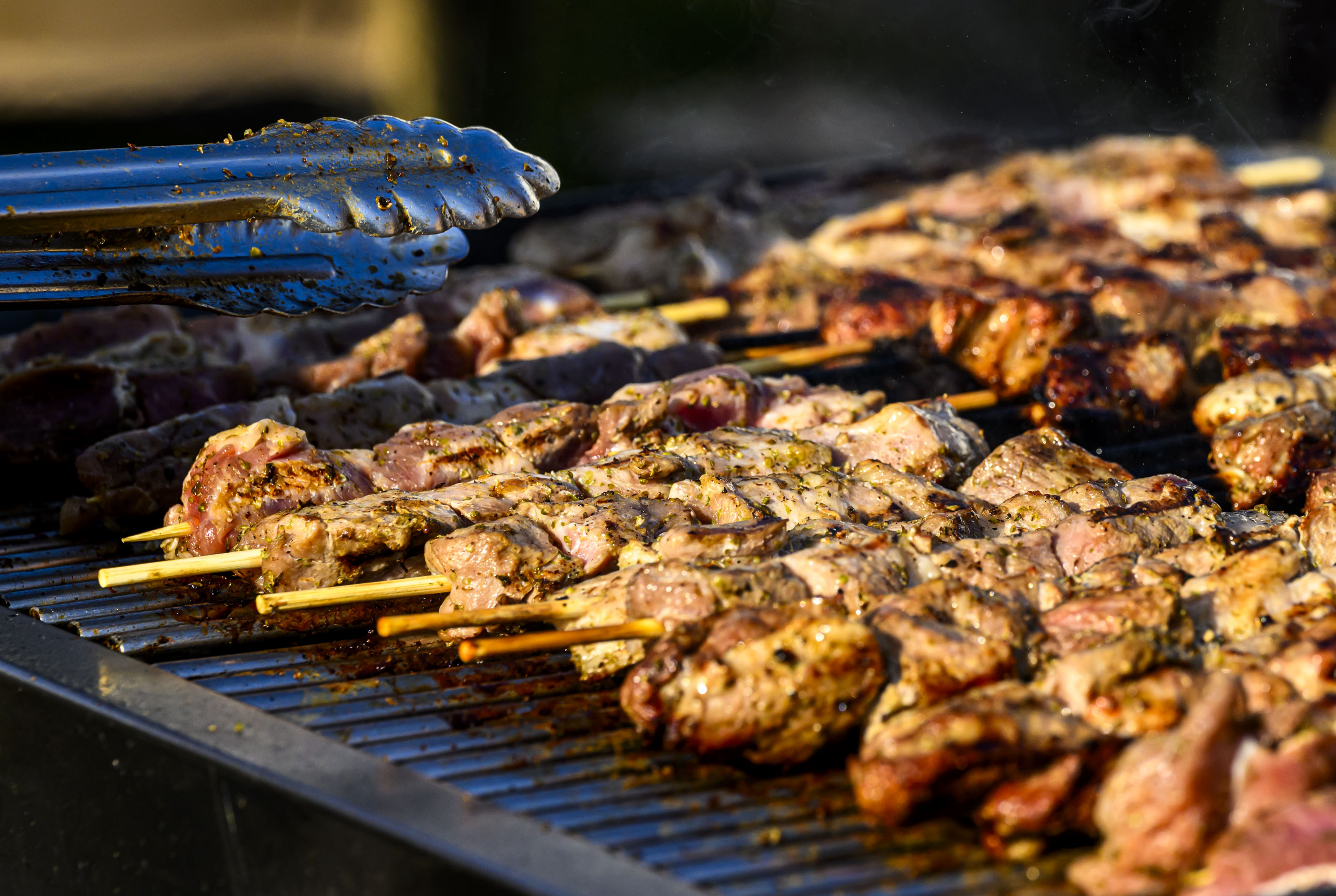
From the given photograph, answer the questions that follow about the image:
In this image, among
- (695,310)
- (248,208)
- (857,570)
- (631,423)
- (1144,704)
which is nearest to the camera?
(1144,704)

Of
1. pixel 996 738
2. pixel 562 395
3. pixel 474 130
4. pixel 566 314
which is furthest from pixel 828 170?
pixel 996 738

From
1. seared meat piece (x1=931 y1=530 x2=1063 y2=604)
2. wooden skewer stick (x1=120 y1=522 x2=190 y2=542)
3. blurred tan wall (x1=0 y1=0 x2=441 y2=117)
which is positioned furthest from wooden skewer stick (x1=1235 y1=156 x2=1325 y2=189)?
blurred tan wall (x1=0 y1=0 x2=441 y2=117)

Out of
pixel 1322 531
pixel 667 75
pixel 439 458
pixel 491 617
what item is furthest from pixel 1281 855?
pixel 667 75

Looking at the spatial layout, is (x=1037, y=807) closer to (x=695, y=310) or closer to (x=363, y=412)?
(x=363, y=412)

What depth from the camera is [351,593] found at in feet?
11.3

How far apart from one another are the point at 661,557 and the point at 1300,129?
1352 cm

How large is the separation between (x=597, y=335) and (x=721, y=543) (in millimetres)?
2455

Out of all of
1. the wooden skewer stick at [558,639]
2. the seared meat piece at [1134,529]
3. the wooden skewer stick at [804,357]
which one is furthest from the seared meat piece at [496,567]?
the wooden skewer stick at [804,357]

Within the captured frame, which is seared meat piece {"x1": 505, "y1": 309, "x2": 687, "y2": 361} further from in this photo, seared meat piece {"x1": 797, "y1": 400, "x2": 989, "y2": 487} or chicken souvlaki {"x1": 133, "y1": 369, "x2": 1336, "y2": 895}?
seared meat piece {"x1": 797, "y1": 400, "x2": 989, "y2": 487}

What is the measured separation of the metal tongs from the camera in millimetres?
3674

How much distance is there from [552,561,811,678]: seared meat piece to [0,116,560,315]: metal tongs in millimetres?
1367

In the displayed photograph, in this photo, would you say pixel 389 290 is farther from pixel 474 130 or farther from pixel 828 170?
pixel 828 170

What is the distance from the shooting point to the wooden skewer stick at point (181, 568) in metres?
3.54

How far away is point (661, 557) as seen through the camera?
3.49m
